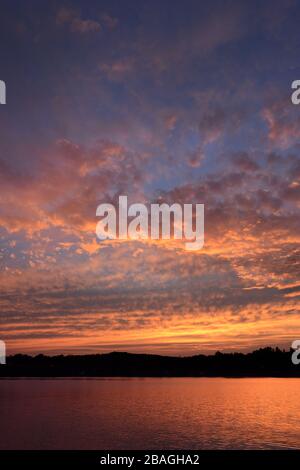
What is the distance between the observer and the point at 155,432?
6512 centimetres

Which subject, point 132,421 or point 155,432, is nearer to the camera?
point 155,432

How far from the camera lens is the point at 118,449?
52750mm

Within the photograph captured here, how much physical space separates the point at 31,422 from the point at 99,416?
14571 millimetres

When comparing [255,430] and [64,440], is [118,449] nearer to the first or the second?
[64,440]

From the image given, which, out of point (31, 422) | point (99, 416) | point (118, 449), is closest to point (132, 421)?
point (99, 416)
